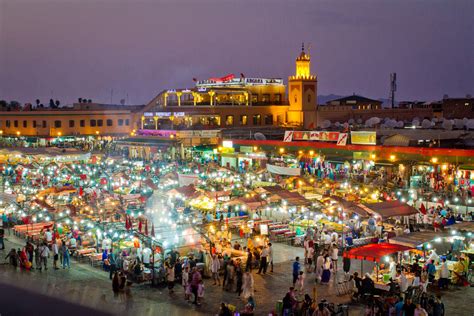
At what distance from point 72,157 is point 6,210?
39.3 ft

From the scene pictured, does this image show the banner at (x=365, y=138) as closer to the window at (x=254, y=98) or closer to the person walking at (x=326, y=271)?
the person walking at (x=326, y=271)

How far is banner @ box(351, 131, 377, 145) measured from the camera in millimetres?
30031

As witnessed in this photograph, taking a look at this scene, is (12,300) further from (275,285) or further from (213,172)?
(213,172)

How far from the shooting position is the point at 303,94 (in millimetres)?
56469

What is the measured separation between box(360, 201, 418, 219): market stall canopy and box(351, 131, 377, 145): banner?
12.2 m

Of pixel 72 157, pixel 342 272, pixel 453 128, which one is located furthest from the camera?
pixel 453 128

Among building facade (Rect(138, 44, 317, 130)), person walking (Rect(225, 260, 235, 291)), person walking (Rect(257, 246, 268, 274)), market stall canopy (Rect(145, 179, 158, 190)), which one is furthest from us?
building facade (Rect(138, 44, 317, 130))

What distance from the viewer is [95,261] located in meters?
16.5

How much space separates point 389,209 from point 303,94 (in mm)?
39587

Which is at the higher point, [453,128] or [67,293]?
[453,128]

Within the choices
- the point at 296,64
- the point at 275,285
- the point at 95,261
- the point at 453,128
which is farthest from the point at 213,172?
the point at 296,64

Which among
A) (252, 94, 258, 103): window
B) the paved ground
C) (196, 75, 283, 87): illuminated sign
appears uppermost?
(196, 75, 283, 87): illuminated sign

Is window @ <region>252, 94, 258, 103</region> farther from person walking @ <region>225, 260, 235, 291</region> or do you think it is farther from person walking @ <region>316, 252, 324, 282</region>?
person walking @ <region>225, 260, 235, 291</region>

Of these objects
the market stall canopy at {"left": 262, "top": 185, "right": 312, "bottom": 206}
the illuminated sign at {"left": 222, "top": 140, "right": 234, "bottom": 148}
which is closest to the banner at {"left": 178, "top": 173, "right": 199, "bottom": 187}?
the market stall canopy at {"left": 262, "top": 185, "right": 312, "bottom": 206}
